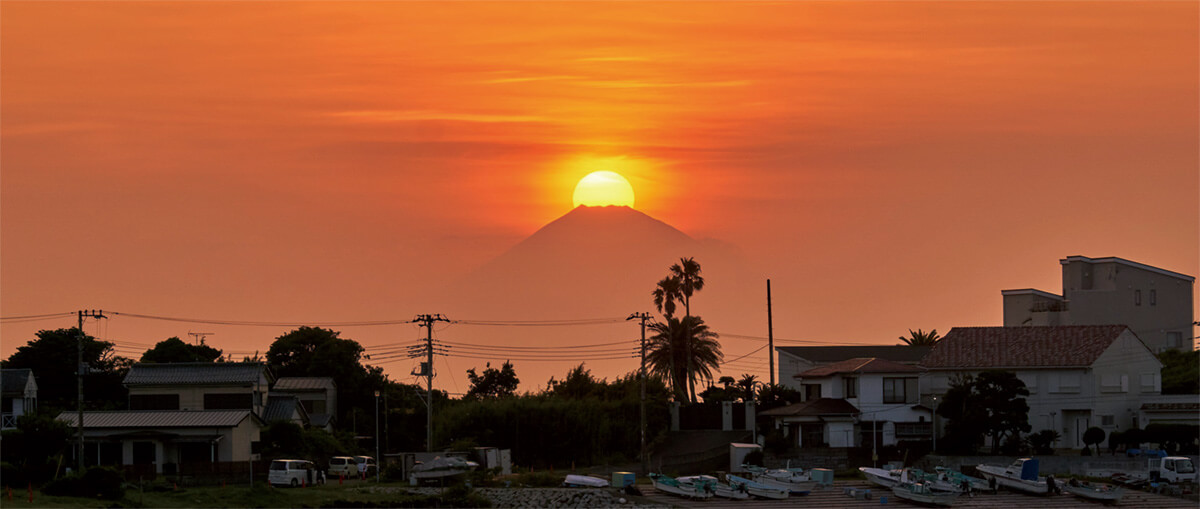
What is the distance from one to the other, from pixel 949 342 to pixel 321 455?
121 ft

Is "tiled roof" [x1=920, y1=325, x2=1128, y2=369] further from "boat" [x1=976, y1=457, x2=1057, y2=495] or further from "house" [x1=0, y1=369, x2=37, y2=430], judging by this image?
"house" [x1=0, y1=369, x2=37, y2=430]

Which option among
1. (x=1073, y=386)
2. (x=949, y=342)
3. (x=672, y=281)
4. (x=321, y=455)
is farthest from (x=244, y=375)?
(x=1073, y=386)

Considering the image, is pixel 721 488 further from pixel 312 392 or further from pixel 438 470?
pixel 312 392

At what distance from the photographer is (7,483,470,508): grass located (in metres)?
48.9

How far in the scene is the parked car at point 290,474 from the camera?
6212 centimetres

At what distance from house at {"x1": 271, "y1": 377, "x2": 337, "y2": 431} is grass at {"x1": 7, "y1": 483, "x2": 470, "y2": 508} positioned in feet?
127

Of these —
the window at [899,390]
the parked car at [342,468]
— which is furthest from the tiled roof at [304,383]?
the window at [899,390]

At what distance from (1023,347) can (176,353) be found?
212ft

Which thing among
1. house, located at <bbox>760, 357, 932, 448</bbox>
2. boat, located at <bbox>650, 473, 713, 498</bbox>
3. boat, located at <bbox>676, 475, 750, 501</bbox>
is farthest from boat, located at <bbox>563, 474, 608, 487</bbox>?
house, located at <bbox>760, 357, 932, 448</bbox>

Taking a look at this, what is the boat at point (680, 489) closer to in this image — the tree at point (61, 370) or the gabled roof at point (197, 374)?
the gabled roof at point (197, 374)

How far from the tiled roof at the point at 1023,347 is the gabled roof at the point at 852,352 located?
19.5 metres

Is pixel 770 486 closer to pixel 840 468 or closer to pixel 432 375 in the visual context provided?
pixel 840 468

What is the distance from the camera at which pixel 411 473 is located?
64.1 meters

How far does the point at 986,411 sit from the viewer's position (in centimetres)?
7012
